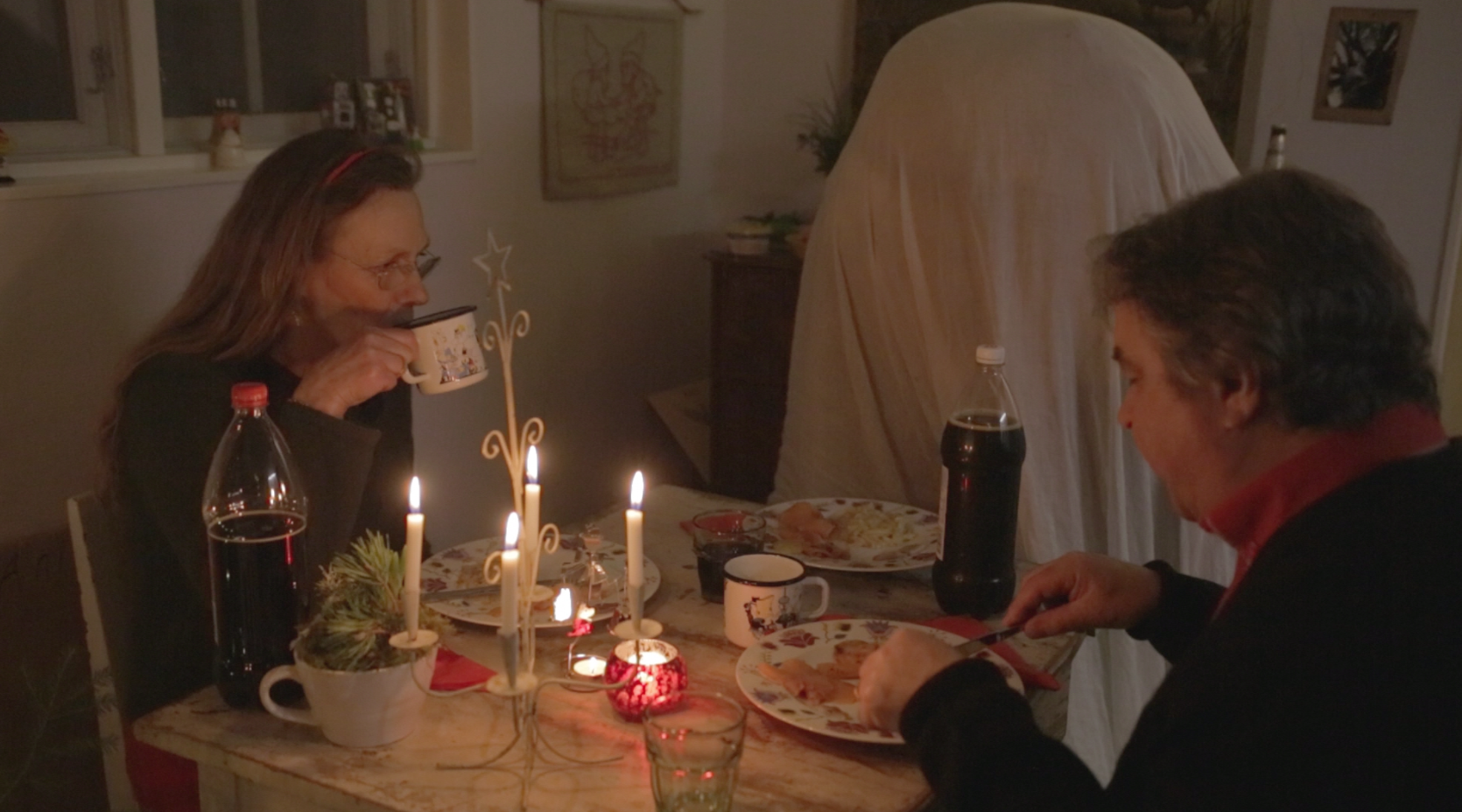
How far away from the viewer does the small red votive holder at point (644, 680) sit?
119 cm

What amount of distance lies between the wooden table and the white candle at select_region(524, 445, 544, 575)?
188 millimetres

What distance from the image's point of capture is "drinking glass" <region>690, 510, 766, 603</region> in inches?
59.0

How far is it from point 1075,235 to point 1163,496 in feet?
1.56

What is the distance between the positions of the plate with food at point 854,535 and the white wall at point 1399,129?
204 cm

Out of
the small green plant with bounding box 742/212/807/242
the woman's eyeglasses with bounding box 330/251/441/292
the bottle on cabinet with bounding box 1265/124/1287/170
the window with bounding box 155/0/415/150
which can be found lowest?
the small green plant with bounding box 742/212/807/242

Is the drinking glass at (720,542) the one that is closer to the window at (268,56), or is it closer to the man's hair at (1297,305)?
the man's hair at (1297,305)

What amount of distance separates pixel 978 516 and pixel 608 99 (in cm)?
214

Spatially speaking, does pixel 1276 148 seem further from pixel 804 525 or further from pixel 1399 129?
pixel 804 525

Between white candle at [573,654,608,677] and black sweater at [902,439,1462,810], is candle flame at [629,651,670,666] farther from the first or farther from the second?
black sweater at [902,439,1462,810]

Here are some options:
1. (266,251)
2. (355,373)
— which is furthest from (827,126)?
(355,373)

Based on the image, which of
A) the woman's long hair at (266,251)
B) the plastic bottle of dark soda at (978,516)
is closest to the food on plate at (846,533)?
the plastic bottle of dark soda at (978,516)

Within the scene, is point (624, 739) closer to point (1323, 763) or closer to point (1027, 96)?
point (1323, 763)

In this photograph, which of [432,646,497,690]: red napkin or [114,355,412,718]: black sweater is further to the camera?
[114,355,412,718]: black sweater

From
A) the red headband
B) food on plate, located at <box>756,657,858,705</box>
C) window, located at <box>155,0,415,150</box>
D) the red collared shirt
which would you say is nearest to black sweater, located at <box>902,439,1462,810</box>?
the red collared shirt
